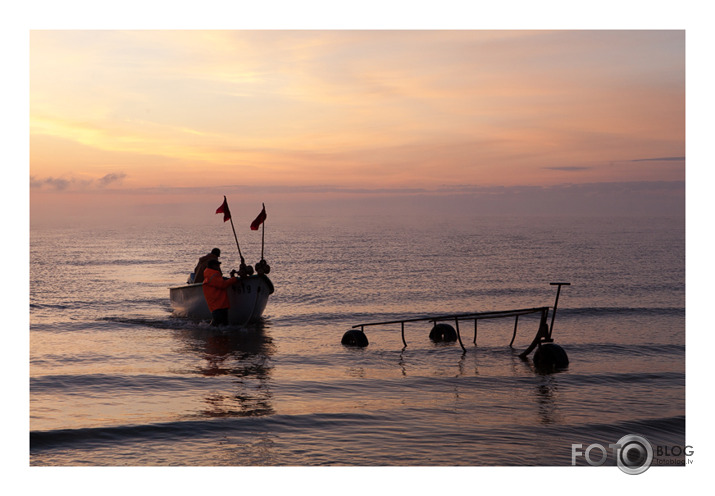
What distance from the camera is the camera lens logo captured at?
7914mm

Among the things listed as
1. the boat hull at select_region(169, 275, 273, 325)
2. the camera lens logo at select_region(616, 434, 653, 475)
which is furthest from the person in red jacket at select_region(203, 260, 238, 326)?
the camera lens logo at select_region(616, 434, 653, 475)

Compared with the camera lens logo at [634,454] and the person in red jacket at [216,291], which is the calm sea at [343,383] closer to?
the camera lens logo at [634,454]

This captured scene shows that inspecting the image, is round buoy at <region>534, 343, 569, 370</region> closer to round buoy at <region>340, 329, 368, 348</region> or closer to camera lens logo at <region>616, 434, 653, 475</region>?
round buoy at <region>340, 329, 368, 348</region>

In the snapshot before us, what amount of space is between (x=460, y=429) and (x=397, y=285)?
25.3 metres

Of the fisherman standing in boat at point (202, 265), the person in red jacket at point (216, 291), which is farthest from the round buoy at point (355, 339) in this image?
the fisherman standing in boat at point (202, 265)

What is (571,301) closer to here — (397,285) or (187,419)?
(397,285)

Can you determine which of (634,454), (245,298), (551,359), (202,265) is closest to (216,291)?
(245,298)

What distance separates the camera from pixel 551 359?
14.1m

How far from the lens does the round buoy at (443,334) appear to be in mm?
17500

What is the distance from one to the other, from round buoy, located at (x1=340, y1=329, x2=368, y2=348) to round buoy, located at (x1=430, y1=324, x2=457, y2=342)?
207 centimetres

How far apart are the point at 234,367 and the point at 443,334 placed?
596cm

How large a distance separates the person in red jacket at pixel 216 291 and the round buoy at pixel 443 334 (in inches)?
235

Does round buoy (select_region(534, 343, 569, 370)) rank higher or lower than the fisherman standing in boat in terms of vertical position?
lower
